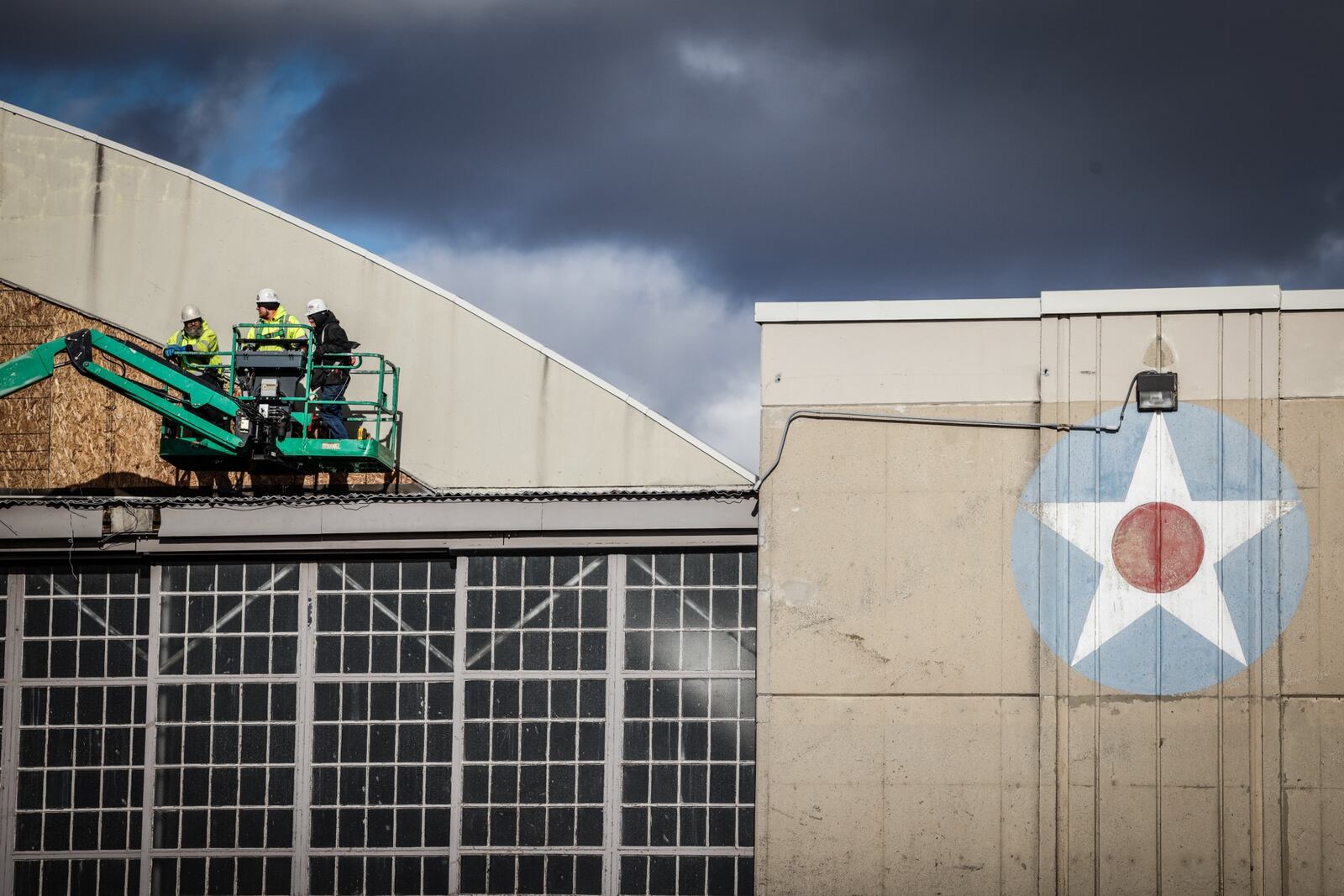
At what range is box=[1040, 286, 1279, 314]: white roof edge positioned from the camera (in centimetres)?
1460

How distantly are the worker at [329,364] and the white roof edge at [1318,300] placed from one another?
989cm

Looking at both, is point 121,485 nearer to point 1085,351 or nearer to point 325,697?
point 325,697

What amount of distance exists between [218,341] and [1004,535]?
30.2ft

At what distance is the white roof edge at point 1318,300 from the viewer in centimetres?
1443

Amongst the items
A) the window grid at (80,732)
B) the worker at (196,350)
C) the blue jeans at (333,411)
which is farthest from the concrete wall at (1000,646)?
the window grid at (80,732)

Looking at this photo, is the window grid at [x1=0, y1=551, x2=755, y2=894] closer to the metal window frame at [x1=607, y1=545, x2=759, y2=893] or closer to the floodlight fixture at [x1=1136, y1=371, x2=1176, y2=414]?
the metal window frame at [x1=607, y1=545, x2=759, y2=893]

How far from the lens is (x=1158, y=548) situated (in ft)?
47.9

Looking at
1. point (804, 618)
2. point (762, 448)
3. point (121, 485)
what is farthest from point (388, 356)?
point (804, 618)

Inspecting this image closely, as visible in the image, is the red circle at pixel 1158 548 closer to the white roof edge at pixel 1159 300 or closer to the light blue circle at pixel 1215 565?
the light blue circle at pixel 1215 565

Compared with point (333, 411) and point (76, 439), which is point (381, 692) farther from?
point (76, 439)

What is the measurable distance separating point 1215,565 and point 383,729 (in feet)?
28.3

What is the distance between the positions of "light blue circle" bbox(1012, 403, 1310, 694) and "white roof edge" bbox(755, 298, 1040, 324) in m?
1.40

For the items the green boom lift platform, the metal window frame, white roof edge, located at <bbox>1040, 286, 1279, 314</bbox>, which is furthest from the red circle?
the green boom lift platform

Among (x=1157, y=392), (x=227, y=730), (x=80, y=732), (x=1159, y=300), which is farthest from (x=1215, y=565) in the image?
(x=80, y=732)
